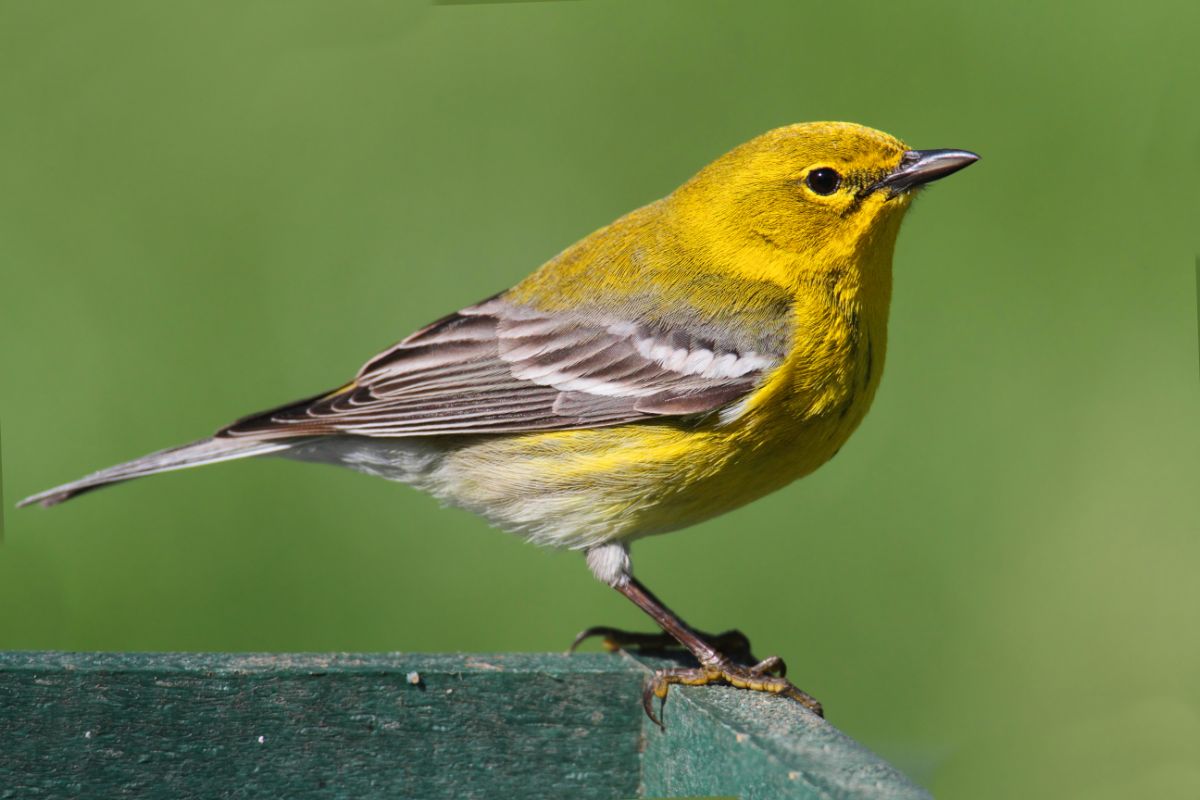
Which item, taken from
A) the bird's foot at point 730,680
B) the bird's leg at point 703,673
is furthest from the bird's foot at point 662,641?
the bird's foot at point 730,680

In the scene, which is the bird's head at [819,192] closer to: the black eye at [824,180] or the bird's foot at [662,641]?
the black eye at [824,180]

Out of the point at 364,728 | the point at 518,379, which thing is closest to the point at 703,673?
the point at 364,728

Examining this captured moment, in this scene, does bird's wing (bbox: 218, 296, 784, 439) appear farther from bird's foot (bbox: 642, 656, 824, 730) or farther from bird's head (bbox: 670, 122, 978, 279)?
bird's foot (bbox: 642, 656, 824, 730)

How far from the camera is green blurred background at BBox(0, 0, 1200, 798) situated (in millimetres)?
5660

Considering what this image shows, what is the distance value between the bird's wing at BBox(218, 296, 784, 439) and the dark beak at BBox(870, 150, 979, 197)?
60 centimetres

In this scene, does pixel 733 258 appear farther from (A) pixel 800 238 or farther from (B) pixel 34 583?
(B) pixel 34 583

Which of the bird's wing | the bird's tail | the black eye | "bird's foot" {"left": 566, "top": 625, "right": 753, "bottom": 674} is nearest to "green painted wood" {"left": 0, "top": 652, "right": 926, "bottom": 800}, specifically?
"bird's foot" {"left": 566, "top": 625, "right": 753, "bottom": 674}

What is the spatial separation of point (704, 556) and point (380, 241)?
83.1 inches

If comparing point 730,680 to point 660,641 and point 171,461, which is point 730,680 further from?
point 171,461

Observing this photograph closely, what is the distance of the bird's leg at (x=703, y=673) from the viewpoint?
366 cm

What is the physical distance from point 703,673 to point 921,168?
1553mm

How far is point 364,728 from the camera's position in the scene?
355cm

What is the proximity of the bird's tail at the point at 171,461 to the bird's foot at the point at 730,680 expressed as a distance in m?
1.55

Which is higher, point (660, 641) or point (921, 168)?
point (921, 168)
